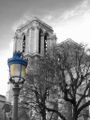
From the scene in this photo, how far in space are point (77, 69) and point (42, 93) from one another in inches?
212

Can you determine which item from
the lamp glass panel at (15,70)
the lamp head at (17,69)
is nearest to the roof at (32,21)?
the lamp head at (17,69)

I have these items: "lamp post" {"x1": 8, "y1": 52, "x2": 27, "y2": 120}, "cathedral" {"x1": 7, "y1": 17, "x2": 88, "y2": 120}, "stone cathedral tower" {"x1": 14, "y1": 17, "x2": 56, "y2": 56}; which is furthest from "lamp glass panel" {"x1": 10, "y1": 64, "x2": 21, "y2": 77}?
"stone cathedral tower" {"x1": 14, "y1": 17, "x2": 56, "y2": 56}

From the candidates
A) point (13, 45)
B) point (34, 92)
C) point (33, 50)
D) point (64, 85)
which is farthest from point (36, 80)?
point (13, 45)

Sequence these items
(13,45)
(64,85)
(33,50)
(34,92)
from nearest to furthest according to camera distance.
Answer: (64,85), (34,92), (33,50), (13,45)

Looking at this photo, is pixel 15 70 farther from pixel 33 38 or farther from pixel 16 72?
pixel 33 38

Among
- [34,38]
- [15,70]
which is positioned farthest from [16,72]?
[34,38]

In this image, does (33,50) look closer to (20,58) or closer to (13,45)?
(13,45)

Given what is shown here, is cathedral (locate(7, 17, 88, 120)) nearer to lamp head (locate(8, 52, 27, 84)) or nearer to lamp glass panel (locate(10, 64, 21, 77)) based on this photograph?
lamp head (locate(8, 52, 27, 84))

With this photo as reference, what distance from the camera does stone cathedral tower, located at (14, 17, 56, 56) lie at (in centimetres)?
8606

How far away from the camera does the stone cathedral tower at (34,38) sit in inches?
3388

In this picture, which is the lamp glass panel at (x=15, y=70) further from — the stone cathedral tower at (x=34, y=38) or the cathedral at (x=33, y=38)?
the stone cathedral tower at (x=34, y=38)

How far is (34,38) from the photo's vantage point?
284ft

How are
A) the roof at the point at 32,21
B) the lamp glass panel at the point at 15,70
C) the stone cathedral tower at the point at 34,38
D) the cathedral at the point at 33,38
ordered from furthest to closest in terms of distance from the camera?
1. the roof at the point at 32,21
2. the stone cathedral tower at the point at 34,38
3. the cathedral at the point at 33,38
4. the lamp glass panel at the point at 15,70

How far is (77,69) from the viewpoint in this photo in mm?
36031
